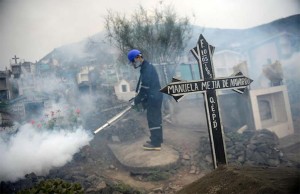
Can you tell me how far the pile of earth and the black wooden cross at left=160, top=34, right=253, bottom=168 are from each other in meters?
0.63

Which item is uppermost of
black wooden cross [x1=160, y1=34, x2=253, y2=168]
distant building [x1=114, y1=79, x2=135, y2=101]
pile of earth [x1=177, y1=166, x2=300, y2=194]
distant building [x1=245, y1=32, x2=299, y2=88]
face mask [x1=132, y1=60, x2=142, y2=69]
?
distant building [x1=245, y1=32, x2=299, y2=88]

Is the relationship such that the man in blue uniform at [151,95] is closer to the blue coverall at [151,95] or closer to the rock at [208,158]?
the blue coverall at [151,95]

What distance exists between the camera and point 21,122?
1173cm

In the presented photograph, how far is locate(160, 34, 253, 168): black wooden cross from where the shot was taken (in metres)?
4.77

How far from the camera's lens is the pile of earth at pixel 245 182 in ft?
11.0

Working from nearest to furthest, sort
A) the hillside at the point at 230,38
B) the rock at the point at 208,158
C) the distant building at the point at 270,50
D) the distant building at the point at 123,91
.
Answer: the rock at the point at 208,158
the distant building at the point at 123,91
the distant building at the point at 270,50
the hillside at the point at 230,38

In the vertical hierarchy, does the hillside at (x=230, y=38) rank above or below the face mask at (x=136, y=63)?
above

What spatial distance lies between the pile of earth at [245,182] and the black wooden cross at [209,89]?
63 cm

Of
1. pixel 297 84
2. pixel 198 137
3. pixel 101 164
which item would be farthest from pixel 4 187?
pixel 297 84

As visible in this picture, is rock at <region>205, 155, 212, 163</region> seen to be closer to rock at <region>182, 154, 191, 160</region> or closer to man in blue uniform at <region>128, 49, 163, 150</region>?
rock at <region>182, 154, 191, 160</region>

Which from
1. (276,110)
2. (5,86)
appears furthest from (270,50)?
(5,86)

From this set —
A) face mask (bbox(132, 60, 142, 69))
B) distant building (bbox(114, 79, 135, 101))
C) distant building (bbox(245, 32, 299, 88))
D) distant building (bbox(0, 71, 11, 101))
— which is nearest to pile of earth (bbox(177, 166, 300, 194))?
face mask (bbox(132, 60, 142, 69))

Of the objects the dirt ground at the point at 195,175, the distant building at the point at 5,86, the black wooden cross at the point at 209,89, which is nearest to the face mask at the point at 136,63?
the black wooden cross at the point at 209,89

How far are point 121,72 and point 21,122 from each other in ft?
34.9
